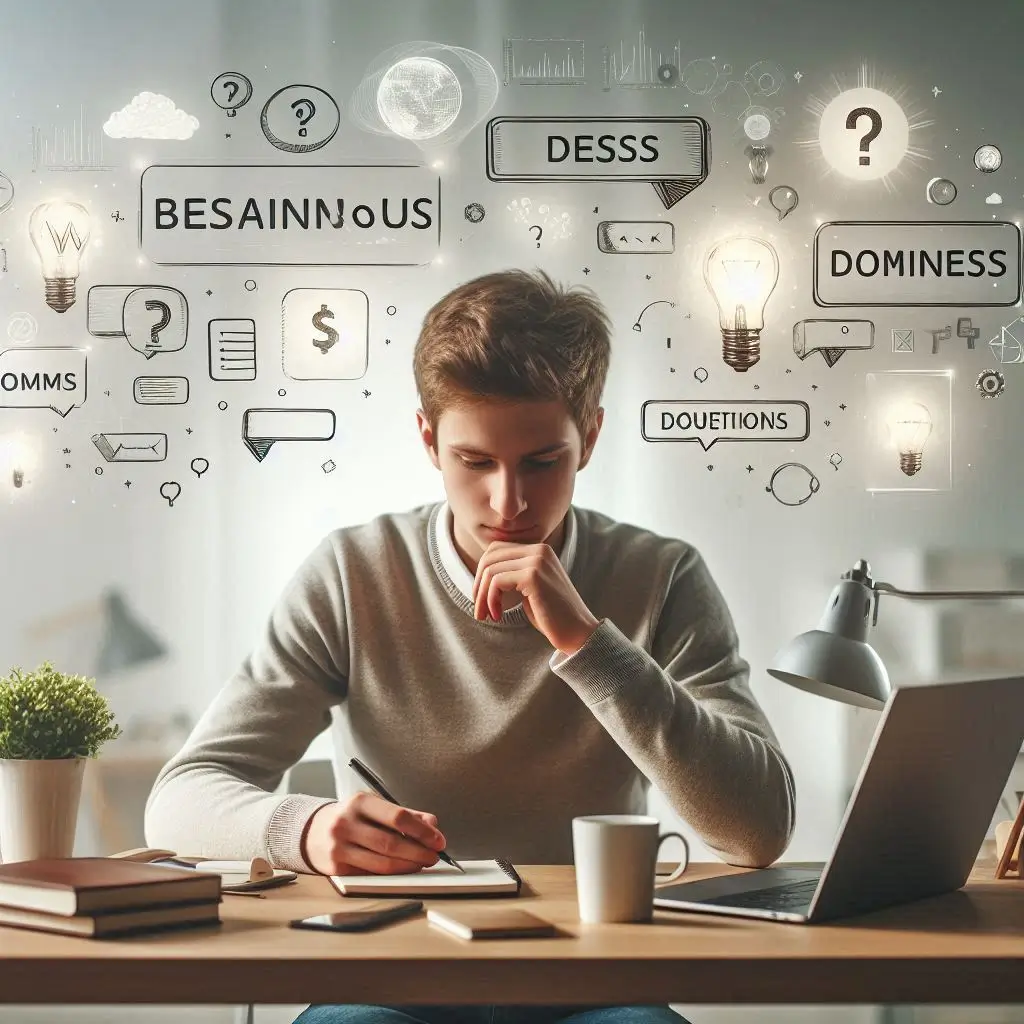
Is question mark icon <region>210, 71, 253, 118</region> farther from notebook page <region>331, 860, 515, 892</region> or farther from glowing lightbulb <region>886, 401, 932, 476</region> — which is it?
notebook page <region>331, 860, 515, 892</region>

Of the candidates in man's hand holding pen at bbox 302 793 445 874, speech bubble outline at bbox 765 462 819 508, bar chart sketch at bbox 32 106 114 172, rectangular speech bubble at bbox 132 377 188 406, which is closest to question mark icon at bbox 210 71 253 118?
bar chart sketch at bbox 32 106 114 172

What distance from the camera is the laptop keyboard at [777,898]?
110cm

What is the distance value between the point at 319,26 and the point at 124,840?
5.27 feet

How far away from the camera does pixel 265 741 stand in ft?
5.46

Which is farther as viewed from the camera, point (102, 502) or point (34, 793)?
point (102, 502)

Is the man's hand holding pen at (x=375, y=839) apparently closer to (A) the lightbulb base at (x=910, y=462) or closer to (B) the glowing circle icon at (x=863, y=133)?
(A) the lightbulb base at (x=910, y=462)

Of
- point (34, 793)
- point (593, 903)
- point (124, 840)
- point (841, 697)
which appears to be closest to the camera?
point (593, 903)

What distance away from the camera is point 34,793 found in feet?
4.58

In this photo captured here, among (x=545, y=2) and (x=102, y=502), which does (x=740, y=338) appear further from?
(x=102, y=502)

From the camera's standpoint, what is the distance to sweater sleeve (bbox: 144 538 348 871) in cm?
137

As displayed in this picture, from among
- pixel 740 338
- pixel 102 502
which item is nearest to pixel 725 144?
pixel 740 338

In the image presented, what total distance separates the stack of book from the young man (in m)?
0.43

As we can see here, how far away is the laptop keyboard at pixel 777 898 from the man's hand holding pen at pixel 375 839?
308 millimetres

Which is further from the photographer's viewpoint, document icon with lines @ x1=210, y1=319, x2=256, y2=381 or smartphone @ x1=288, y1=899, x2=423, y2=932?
document icon with lines @ x1=210, y1=319, x2=256, y2=381
